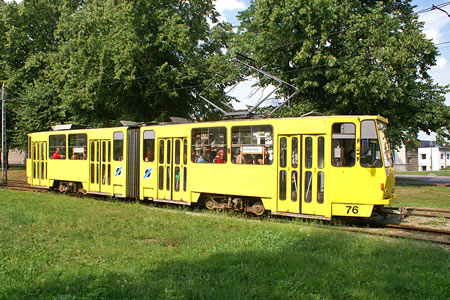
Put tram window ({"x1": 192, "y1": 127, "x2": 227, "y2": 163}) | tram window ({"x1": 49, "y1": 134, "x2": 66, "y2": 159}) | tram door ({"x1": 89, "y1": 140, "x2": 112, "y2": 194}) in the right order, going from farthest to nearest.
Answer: tram window ({"x1": 49, "y1": 134, "x2": 66, "y2": 159}) → tram door ({"x1": 89, "y1": 140, "x2": 112, "y2": 194}) → tram window ({"x1": 192, "y1": 127, "x2": 227, "y2": 163})

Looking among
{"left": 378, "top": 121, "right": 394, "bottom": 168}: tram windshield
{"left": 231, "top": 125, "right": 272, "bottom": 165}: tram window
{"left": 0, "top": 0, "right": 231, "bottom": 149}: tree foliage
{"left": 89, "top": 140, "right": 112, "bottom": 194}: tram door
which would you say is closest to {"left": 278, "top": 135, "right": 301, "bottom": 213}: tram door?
{"left": 231, "top": 125, "right": 272, "bottom": 165}: tram window

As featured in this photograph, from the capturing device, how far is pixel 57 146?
1806cm

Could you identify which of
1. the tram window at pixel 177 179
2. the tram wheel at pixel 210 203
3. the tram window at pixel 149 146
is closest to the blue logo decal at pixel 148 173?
the tram window at pixel 149 146

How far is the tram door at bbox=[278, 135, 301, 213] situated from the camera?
10.4 meters

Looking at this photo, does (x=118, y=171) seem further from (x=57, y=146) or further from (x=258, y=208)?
(x=258, y=208)

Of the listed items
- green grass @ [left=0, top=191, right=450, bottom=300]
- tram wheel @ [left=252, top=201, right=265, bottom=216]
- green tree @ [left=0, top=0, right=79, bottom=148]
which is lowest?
green grass @ [left=0, top=191, right=450, bottom=300]

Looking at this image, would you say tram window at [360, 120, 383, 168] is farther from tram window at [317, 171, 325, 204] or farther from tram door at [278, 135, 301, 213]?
tram door at [278, 135, 301, 213]

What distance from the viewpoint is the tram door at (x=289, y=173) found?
411 inches

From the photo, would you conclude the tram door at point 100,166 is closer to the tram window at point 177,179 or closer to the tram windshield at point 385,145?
the tram window at point 177,179

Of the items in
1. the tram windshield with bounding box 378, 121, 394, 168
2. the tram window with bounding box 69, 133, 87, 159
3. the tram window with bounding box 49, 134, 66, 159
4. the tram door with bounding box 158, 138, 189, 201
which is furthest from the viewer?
the tram window with bounding box 49, 134, 66, 159

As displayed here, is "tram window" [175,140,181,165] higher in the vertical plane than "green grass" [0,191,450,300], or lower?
higher

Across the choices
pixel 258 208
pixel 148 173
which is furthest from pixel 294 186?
pixel 148 173

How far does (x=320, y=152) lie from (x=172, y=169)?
532 centimetres

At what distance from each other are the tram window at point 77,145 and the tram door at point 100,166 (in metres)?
0.49
